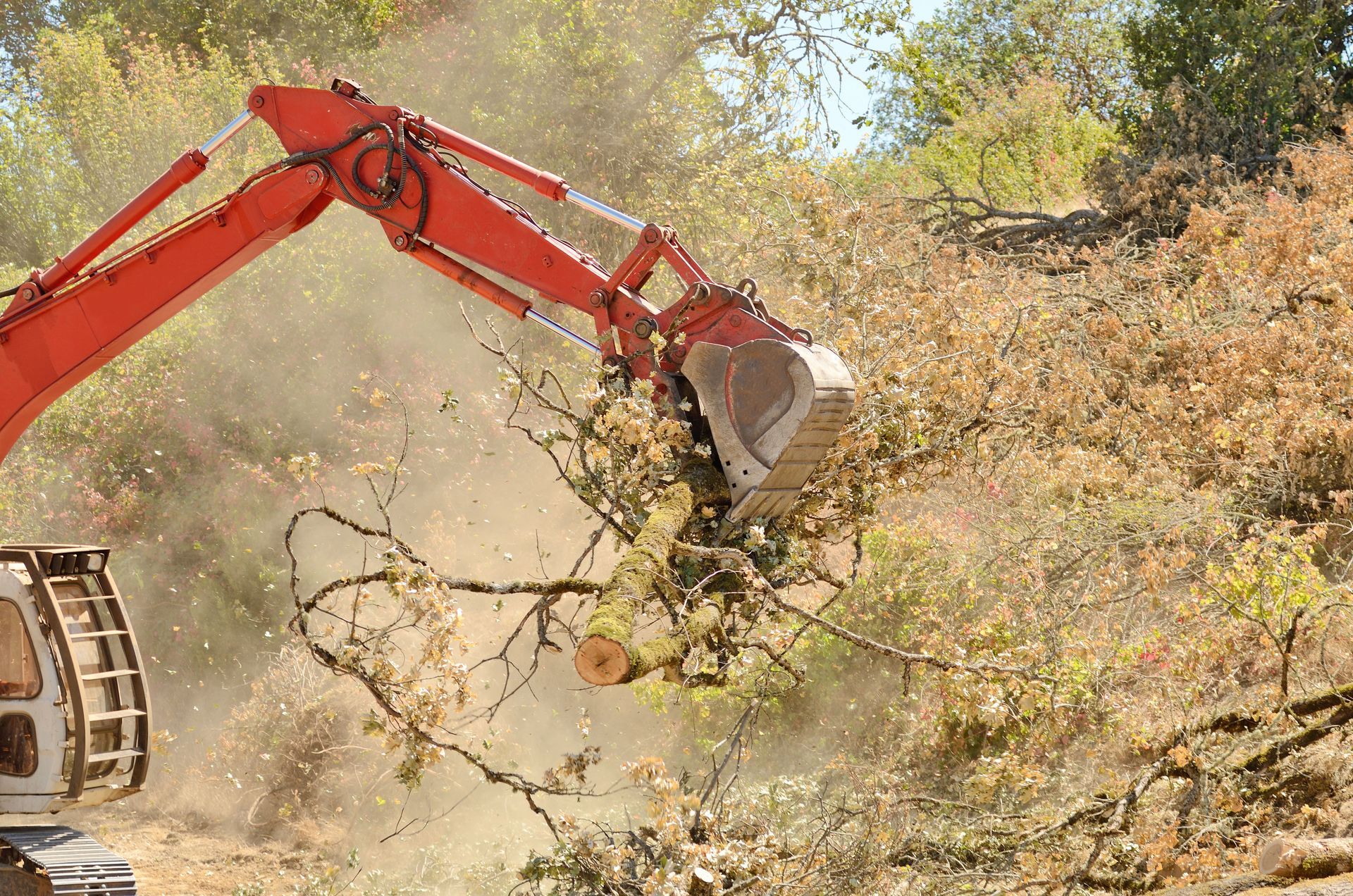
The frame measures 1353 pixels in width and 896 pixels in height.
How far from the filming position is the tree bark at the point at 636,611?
3764 millimetres

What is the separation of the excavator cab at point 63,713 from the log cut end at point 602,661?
330 cm

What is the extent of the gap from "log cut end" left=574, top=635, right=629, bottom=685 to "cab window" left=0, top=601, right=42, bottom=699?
358 cm

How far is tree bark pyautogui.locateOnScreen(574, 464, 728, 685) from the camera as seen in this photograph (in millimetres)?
3764

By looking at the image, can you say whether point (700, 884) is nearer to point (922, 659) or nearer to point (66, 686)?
point (922, 659)

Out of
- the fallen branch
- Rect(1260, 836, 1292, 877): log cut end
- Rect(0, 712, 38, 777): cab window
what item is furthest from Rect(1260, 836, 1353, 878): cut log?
Rect(0, 712, 38, 777): cab window

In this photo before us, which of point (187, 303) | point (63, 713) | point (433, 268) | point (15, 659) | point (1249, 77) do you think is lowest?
point (63, 713)

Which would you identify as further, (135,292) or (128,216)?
(135,292)

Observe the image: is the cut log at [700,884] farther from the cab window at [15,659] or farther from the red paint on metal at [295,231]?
the cab window at [15,659]

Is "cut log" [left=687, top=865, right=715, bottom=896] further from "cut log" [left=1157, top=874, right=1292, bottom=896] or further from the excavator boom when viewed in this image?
"cut log" [left=1157, top=874, right=1292, bottom=896]

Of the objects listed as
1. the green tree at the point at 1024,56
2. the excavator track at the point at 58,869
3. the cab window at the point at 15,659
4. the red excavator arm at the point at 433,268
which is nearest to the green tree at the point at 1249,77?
the green tree at the point at 1024,56

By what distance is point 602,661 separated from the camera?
3807 millimetres

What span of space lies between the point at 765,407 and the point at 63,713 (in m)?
3.76

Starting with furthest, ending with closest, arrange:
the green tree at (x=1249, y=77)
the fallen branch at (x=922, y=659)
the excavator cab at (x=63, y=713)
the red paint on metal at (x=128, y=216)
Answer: the green tree at (x=1249, y=77), the red paint on metal at (x=128, y=216), the excavator cab at (x=63, y=713), the fallen branch at (x=922, y=659)

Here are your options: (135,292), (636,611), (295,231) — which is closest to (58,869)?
(135,292)
